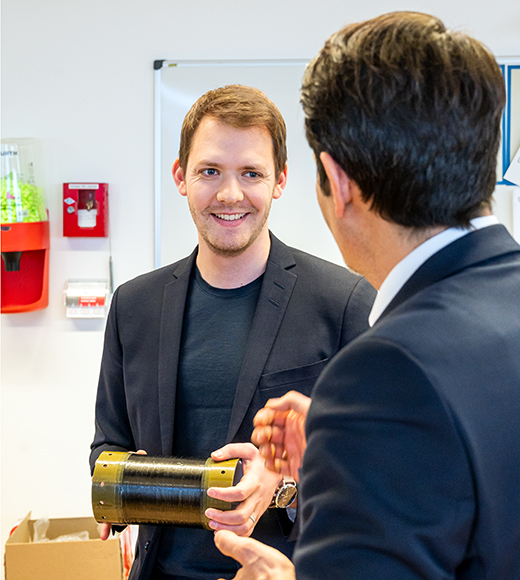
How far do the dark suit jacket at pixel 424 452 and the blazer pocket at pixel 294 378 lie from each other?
732 mm

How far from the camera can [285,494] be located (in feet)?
4.30

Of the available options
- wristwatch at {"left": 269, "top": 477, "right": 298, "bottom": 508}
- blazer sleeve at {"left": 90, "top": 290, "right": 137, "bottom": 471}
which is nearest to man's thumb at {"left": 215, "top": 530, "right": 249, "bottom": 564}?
wristwatch at {"left": 269, "top": 477, "right": 298, "bottom": 508}

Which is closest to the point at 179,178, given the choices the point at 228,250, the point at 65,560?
the point at 228,250

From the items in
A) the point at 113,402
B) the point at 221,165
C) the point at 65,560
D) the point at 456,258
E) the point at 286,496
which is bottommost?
the point at 65,560

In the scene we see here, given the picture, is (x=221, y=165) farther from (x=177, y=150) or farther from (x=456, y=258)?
(x=177, y=150)

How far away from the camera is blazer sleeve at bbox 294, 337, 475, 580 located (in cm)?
59

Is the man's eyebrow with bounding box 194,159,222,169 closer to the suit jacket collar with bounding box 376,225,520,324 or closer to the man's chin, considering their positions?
the man's chin

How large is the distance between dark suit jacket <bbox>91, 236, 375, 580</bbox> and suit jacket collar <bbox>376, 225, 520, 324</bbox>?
0.69 meters

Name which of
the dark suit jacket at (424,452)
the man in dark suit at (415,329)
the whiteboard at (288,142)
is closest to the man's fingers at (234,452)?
the man in dark suit at (415,329)

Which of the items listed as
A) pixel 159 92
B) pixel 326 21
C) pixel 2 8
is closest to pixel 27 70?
pixel 2 8

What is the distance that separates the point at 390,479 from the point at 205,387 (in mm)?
854

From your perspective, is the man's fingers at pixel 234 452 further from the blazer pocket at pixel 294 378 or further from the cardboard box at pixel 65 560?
the cardboard box at pixel 65 560

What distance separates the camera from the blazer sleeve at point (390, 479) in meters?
0.59

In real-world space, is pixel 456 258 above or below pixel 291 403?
above
